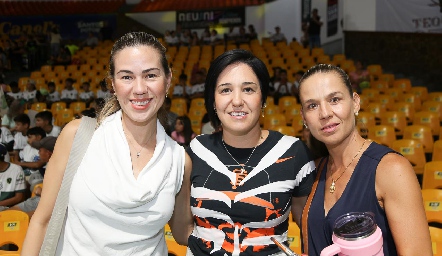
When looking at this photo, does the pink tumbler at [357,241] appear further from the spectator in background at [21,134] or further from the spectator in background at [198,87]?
the spectator in background at [198,87]

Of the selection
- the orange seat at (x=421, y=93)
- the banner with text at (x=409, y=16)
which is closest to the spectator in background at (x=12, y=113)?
the orange seat at (x=421, y=93)

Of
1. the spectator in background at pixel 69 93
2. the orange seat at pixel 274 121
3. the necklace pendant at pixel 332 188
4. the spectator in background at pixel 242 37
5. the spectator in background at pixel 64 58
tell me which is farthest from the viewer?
the spectator in background at pixel 242 37

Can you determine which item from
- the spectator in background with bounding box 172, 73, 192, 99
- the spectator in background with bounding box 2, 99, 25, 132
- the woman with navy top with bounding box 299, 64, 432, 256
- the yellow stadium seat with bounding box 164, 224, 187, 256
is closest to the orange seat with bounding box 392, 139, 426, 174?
the yellow stadium seat with bounding box 164, 224, 187, 256

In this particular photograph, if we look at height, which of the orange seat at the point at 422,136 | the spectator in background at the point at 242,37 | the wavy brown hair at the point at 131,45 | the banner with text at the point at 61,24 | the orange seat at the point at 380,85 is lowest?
the orange seat at the point at 422,136

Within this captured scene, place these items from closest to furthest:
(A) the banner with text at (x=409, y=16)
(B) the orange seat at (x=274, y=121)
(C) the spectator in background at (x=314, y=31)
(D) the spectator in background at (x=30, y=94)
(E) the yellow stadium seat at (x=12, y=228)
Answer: (E) the yellow stadium seat at (x=12, y=228) < (B) the orange seat at (x=274, y=121) < (A) the banner with text at (x=409, y=16) < (D) the spectator in background at (x=30, y=94) < (C) the spectator in background at (x=314, y=31)

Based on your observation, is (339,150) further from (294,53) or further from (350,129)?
(294,53)

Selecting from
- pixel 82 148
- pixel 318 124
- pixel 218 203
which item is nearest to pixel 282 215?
pixel 218 203

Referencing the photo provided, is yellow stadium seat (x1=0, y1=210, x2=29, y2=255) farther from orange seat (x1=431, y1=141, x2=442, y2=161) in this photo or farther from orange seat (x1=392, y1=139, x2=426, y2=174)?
orange seat (x1=431, y1=141, x2=442, y2=161)

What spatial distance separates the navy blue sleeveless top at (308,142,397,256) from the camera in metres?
1.71

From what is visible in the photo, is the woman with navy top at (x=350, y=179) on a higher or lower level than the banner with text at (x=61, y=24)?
lower

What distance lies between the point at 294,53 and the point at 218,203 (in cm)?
1195

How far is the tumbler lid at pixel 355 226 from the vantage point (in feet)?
4.60

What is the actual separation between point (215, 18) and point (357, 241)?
62.3ft

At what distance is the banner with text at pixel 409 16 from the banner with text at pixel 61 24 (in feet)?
37.1
